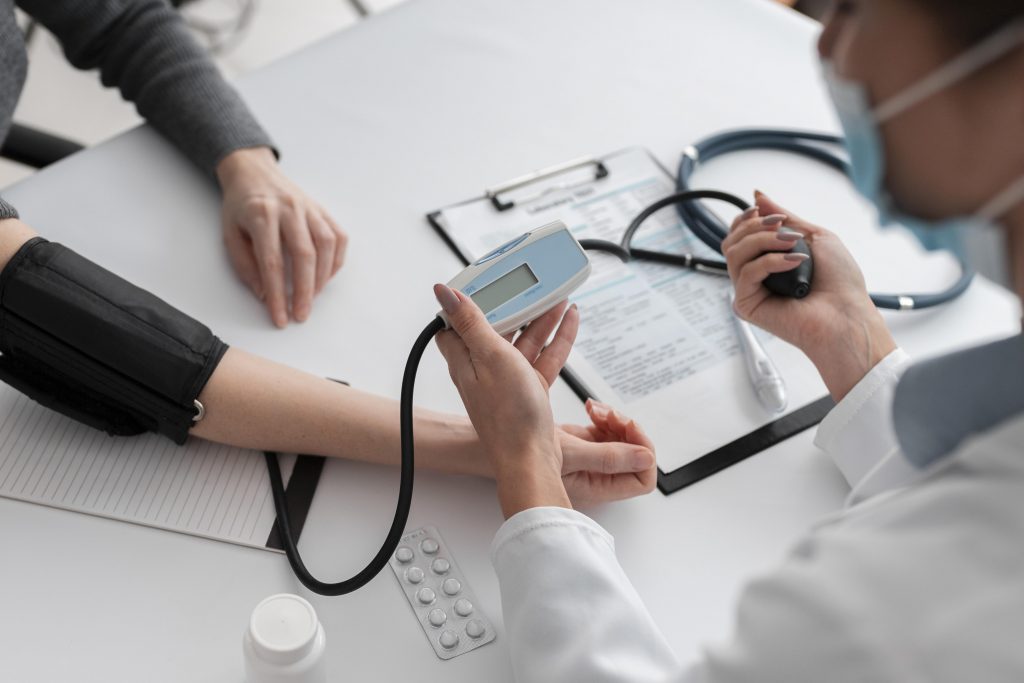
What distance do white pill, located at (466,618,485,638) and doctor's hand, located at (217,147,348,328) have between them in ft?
1.27

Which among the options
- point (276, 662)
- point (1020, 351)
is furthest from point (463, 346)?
point (1020, 351)

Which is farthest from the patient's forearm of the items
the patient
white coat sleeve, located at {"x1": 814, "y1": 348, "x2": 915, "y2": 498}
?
white coat sleeve, located at {"x1": 814, "y1": 348, "x2": 915, "y2": 498}

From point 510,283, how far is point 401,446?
0.19 meters

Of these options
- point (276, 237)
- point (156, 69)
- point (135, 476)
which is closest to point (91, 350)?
point (135, 476)

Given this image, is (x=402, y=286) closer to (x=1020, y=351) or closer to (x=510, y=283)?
(x=510, y=283)

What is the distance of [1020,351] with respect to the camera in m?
0.63

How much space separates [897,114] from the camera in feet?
1.97

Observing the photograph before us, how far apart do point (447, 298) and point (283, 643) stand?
321mm

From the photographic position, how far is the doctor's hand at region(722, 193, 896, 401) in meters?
0.97

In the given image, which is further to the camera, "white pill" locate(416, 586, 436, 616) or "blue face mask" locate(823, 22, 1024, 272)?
"white pill" locate(416, 586, 436, 616)

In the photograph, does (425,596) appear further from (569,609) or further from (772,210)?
(772,210)

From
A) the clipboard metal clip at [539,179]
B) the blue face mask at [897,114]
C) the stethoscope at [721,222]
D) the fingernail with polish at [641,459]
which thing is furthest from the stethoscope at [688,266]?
the blue face mask at [897,114]

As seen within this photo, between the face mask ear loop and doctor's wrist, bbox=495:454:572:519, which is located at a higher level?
the face mask ear loop

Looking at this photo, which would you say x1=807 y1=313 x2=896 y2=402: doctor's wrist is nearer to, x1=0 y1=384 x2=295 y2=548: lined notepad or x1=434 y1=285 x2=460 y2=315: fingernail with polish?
x1=434 y1=285 x2=460 y2=315: fingernail with polish
